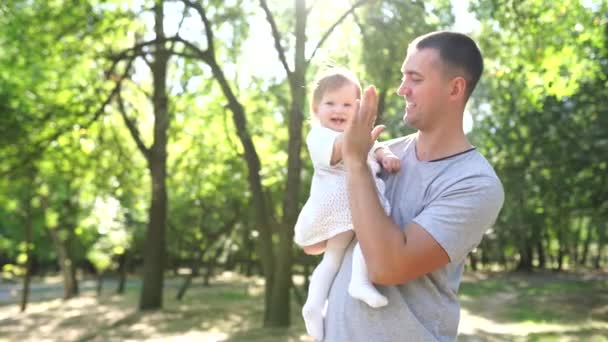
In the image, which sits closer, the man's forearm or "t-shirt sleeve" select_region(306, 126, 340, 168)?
the man's forearm

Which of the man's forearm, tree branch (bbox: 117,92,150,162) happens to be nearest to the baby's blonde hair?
the man's forearm

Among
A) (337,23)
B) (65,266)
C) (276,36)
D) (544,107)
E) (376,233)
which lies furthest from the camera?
(65,266)

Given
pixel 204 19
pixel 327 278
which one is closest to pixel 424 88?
pixel 327 278

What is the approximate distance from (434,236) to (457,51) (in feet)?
1.86

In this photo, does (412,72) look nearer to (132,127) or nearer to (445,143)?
(445,143)

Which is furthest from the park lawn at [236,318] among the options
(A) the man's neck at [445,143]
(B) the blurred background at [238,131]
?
(A) the man's neck at [445,143]

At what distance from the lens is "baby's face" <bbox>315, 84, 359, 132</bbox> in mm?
2965

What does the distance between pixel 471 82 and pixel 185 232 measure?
31.1 meters

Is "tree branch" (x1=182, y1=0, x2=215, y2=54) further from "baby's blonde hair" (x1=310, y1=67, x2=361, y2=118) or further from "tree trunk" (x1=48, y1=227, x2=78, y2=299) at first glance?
"tree trunk" (x1=48, y1=227, x2=78, y2=299)

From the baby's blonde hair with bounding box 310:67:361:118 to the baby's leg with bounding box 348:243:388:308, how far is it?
0.74 m

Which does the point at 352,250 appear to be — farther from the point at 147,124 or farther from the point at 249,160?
the point at 147,124

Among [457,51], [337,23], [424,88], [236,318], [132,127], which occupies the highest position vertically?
[337,23]

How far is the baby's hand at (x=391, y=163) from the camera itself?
2.56 meters

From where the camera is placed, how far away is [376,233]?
2.24 metres
